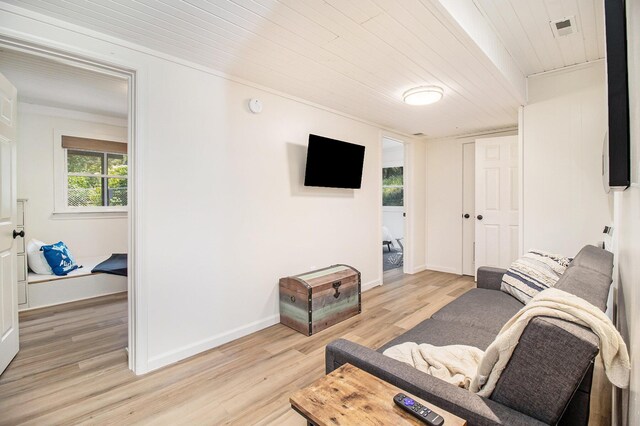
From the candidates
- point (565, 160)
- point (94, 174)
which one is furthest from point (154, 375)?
point (565, 160)

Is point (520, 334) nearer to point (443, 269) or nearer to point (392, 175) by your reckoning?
point (443, 269)

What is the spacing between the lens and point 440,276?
487 cm

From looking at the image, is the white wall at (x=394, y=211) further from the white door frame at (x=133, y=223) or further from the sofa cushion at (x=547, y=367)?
the sofa cushion at (x=547, y=367)

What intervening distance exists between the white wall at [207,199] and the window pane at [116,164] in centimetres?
302

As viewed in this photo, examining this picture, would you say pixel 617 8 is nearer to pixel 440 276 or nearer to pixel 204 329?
pixel 204 329

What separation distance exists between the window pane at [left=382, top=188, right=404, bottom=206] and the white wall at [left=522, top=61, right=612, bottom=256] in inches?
166

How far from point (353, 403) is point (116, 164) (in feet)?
16.5

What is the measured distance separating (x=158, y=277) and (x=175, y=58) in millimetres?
1648

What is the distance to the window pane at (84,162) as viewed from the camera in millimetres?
4172

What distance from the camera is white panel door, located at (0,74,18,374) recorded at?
6.88 feet

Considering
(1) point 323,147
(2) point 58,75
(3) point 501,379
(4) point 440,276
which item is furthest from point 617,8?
(4) point 440,276

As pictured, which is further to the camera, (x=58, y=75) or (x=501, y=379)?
(x=58, y=75)

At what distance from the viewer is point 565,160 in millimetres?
3062

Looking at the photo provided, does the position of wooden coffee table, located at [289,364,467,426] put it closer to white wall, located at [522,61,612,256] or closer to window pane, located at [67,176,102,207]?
white wall, located at [522,61,612,256]
